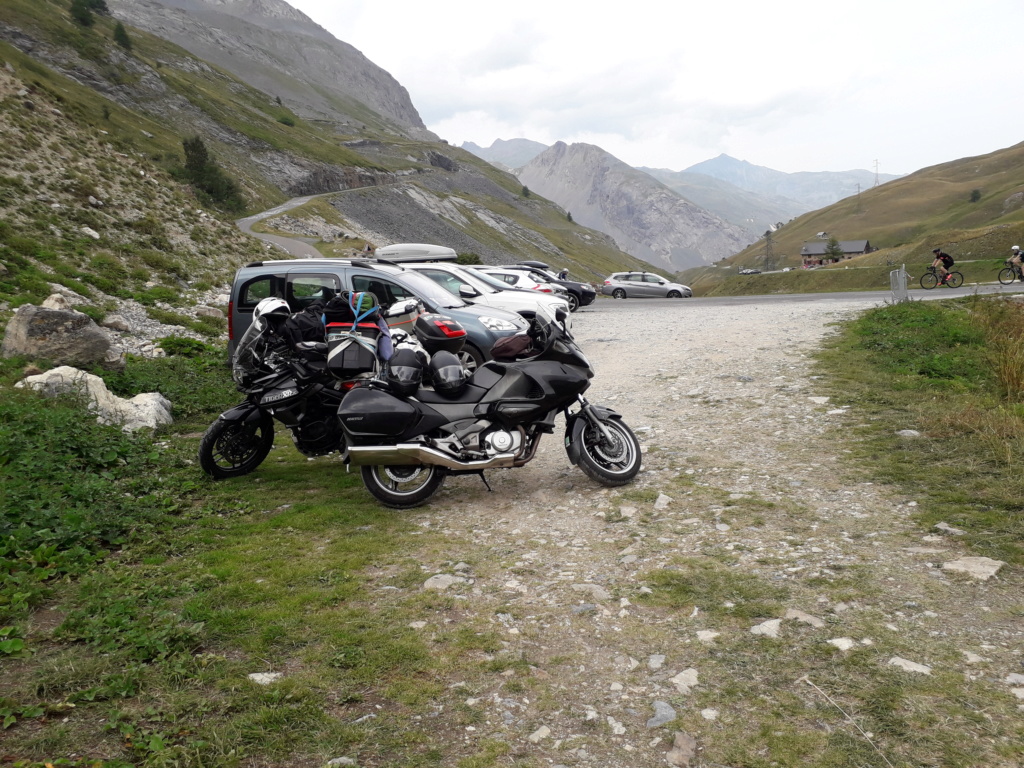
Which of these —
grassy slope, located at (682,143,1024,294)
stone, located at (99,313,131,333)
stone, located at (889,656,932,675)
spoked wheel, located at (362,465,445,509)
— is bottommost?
stone, located at (889,656,932,675)

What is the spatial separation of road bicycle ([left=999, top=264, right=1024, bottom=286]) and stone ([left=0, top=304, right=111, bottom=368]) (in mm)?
31911

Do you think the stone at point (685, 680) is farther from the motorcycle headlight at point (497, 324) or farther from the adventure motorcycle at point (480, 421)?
the motorcycle headlight at point (497, 324)


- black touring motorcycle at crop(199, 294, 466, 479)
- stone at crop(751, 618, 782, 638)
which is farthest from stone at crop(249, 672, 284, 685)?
black touring motorcycle at crop(199, 294, 466, 479)

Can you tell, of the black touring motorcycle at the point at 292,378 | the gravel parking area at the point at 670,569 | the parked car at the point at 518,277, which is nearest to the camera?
the gravel parking area at the point at 670,569

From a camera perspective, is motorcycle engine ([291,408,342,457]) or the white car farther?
the white car

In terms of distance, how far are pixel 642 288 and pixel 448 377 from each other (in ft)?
117

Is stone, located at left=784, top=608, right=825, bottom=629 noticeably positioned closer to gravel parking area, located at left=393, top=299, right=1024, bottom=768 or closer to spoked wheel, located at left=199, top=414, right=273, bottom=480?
gravel parking area, located at left=393, top=299, right=1024, bottom=768

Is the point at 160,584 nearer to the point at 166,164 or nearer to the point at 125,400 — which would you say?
the point at 125,400

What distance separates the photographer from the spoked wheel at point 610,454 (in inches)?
238

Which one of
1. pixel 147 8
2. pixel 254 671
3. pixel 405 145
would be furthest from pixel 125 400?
pixel 147 8

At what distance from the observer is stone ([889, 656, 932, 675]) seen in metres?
3.00

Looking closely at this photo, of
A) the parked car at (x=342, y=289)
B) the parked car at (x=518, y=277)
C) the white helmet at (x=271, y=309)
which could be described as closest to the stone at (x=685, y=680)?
the white helmet at (x=271, y=309)

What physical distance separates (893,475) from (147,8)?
255m

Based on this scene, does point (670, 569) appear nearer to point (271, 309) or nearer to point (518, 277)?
point (271, 309)
